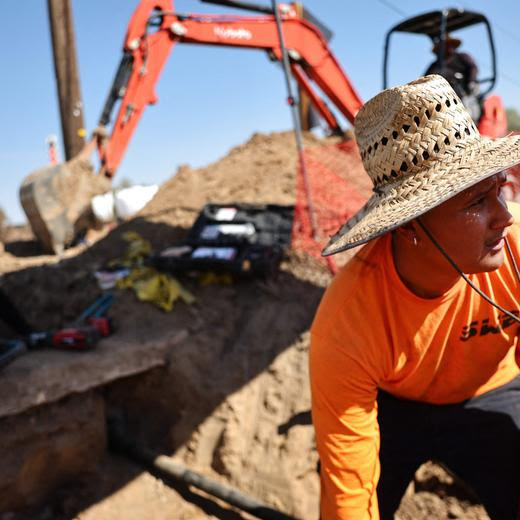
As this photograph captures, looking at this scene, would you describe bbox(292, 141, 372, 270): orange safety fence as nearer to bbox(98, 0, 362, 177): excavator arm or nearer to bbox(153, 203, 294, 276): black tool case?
bbox(153, 203, 294, 276): black tool case

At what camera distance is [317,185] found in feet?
16.0

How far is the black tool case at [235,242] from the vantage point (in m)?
3.89

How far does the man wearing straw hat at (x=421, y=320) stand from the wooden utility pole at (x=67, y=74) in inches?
226

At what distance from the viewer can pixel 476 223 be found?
1.29 meters

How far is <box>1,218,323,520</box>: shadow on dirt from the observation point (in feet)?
10.8

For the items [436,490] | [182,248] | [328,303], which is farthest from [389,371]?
[182,248]

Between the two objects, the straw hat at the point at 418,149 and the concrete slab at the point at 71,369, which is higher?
the straw hat at the point at 418,149

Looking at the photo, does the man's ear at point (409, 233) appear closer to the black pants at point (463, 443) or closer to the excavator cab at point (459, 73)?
the black pants at point (463, 443)

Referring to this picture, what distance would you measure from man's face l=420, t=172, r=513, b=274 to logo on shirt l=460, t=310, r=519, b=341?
336 millimetres

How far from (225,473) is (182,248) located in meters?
1.99

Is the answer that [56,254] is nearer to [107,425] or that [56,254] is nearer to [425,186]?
[107,425]

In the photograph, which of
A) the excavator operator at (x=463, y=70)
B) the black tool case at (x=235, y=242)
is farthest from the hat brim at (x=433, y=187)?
the excavator operator at (x=463, y=70)

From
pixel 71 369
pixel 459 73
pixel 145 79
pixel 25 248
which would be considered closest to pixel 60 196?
pixel 25 248

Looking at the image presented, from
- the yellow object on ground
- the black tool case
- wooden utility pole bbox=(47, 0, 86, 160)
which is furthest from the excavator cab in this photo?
wooden utility pole bbox=(47, 0, 86, 160)
